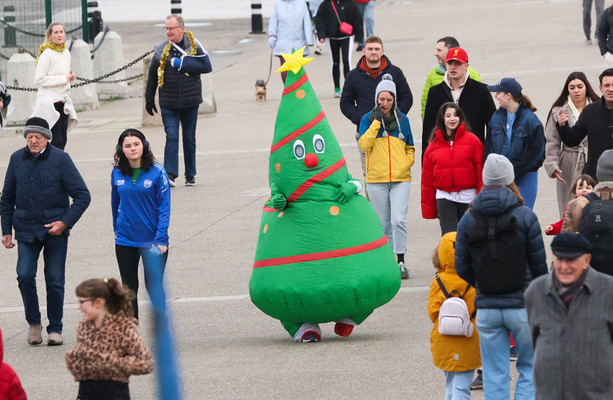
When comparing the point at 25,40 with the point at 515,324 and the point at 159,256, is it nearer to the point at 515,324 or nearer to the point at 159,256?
the point at 159,256

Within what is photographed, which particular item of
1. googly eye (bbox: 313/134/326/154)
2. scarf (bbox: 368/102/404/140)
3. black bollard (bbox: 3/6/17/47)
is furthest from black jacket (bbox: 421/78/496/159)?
black bollard (bbox: 3/6/17/47)

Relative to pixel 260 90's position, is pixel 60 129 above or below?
above

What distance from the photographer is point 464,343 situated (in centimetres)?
726

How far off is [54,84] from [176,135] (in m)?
1.63

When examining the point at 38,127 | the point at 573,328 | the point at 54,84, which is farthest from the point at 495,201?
the point at 54,84

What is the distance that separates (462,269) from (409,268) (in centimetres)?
446

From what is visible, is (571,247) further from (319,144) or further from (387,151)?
(387,151)

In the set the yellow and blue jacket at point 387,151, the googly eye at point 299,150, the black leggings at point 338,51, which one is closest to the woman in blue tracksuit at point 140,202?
the googly eye at point 299,150

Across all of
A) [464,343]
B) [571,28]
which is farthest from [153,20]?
[464,343]

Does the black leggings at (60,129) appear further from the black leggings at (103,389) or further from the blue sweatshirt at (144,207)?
the black leggings at (103,389)

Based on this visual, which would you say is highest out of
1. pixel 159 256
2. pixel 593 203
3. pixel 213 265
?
pixel 593 203

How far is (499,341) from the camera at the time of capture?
7.02 m

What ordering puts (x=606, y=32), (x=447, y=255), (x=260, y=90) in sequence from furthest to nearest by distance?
1. (x=260, y=90)
2. (x=606, y=32)
3. (x=447, y=255)

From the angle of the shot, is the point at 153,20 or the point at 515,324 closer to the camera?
the point at 515,324
